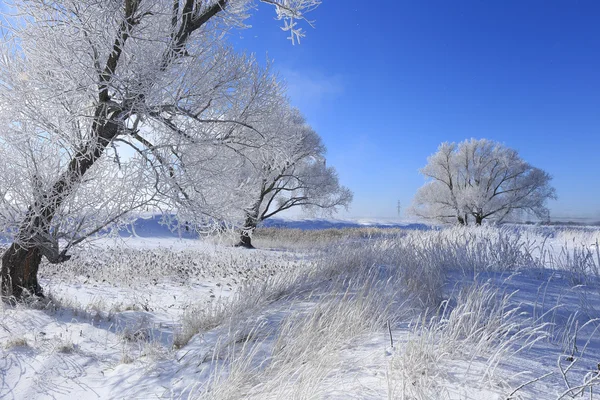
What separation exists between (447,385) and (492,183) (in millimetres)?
30054

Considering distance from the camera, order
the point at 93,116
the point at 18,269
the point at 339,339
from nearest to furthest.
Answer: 1. the point at 339,339
2. the point at 93,116
3. the point at 18,269

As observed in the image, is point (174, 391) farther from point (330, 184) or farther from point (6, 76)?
point (330, 184)

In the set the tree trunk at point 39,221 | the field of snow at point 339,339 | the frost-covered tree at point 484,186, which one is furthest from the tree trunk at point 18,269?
the frost-covered tree at point 484,186

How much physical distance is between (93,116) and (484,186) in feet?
95.7

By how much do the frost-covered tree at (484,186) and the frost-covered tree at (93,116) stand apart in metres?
25.7

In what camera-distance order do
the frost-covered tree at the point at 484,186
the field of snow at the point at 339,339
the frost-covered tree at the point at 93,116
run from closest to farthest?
the field of snow at the point at 339,339 < the frost-covered tree at the point at 93,116 < the frost-covered tree at the point at 484,186

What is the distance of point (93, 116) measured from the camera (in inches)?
178

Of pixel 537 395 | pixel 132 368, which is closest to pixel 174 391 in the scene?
pixel 132 368

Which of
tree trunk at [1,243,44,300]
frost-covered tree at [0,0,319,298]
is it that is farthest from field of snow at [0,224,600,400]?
frost-covered tree at [0,0,319,298]

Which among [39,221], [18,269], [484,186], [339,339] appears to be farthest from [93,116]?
[484,186]

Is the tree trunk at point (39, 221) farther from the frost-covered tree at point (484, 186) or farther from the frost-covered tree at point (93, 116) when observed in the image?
the frost-covered tree at point (484, 186)

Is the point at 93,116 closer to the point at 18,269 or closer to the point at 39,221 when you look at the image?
the point at 39,221

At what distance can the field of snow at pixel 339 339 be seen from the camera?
2.05 meters

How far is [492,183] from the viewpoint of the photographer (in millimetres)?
27797
